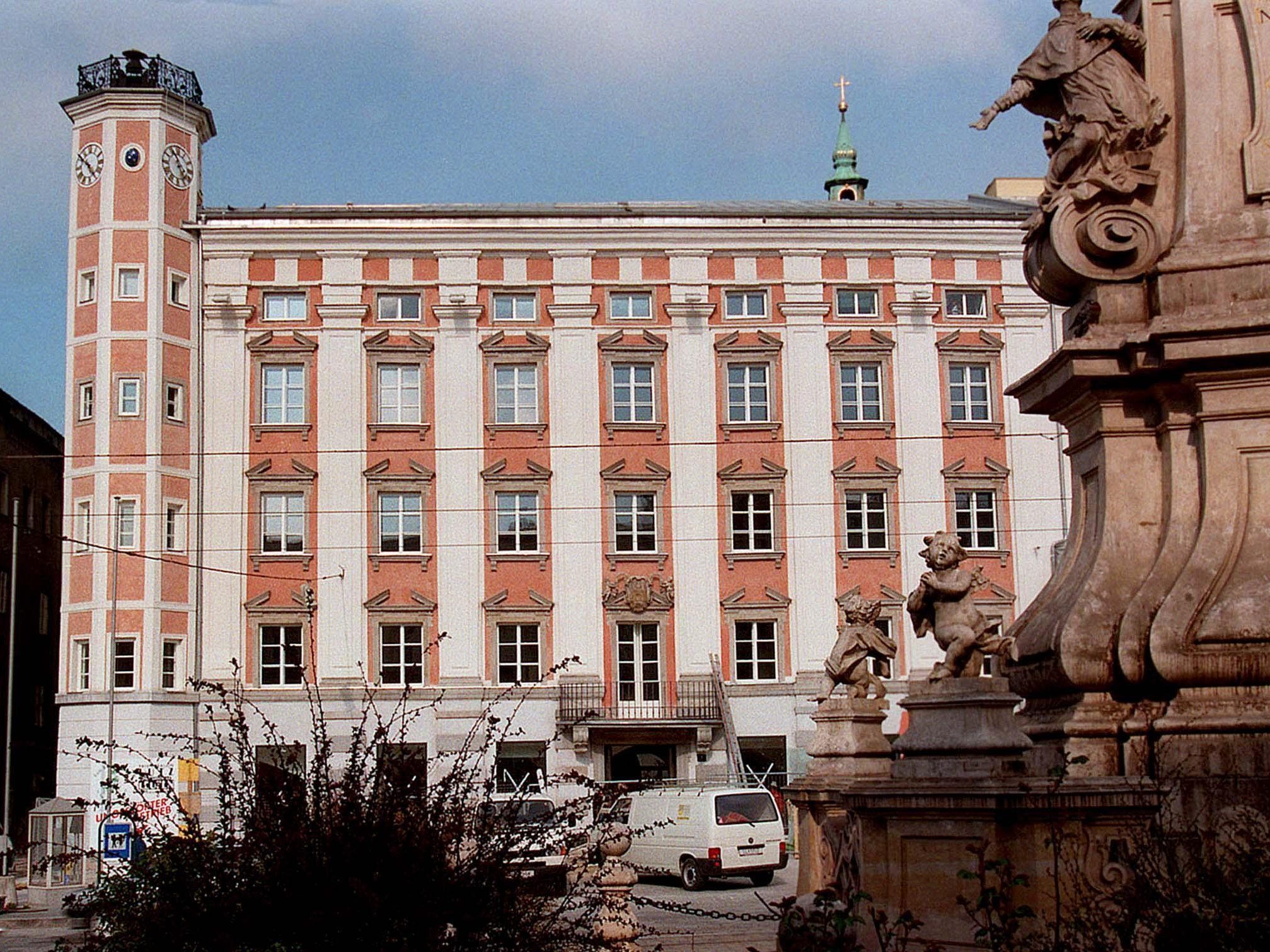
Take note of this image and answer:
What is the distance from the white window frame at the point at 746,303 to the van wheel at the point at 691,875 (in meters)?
21.2

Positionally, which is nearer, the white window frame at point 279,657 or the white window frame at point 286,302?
the white window frame at point 279,657

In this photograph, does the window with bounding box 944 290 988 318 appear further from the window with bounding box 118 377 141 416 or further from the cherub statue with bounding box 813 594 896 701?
the cherub statue with bounding box 813 594 896 701

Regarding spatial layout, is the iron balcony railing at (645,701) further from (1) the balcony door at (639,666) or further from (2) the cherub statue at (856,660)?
(2) the cherub statue at (856,660)

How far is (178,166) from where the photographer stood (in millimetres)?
47500

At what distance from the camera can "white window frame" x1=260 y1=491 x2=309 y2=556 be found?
154 feet

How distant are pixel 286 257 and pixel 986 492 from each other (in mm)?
21190

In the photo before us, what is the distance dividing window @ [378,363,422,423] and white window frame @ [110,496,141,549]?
7061mm

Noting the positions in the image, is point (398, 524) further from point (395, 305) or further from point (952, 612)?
point (952, 612)

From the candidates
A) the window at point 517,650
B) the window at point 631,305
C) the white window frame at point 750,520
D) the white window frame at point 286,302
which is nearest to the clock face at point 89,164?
the white window frame at point 286,302

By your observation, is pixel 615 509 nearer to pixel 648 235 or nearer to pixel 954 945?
pixel 648 235

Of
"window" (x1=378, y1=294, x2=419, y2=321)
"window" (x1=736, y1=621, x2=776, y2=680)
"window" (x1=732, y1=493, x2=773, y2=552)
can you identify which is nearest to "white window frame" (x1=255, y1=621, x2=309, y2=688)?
"window" (x1=378, y1=294, x2=419, y2=321)

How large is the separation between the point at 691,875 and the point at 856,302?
22.7m

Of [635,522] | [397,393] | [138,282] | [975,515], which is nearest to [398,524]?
[397,393]

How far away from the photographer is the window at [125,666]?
44.9 metres
